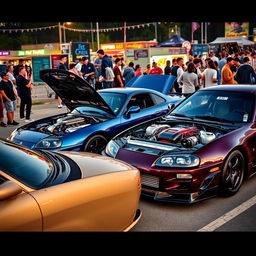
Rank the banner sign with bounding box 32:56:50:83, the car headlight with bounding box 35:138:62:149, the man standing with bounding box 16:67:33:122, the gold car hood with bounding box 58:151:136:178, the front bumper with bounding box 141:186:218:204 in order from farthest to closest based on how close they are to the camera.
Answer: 1. the banner sign with bounding box 32:56:50:83
2. the man standing with bounding box 16:67:33:122
3. the car headlight with bounding box 35:138:62:149
4. the front bumper with bounding box 141:186:218:204
5. the gold car hood with bounding box 58:151:136:178

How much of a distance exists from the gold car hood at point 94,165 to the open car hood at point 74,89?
8.08 feet

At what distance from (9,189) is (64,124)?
387 centimetres

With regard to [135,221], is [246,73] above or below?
above

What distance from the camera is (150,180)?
4355mm

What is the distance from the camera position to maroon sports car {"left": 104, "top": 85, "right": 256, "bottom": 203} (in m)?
4.26

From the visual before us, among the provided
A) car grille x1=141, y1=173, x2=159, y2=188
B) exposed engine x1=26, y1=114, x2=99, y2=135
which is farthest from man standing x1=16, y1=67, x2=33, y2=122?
car grille x1=141, y1=173, x2=159, y2=188

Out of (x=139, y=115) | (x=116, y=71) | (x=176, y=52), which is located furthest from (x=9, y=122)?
(x=176, y=52)

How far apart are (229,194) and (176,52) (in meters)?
19.1

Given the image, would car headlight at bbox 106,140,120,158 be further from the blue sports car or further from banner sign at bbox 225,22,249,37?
banner sign at bbox 225,22,249,37

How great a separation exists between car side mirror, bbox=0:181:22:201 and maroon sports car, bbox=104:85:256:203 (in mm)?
2017

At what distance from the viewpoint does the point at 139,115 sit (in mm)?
7023

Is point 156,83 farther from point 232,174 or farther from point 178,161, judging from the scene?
point 178,161

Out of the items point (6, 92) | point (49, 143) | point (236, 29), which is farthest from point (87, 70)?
point (236, 29)
